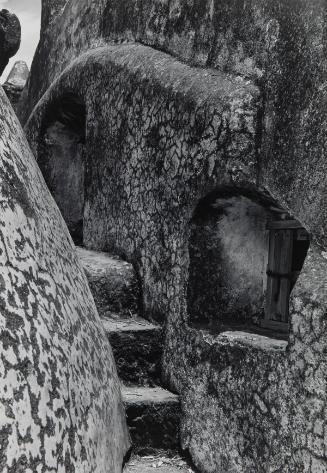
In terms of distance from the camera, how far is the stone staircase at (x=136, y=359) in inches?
133

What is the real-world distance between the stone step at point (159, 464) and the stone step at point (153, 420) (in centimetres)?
5

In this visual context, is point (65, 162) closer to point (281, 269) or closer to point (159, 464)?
point (281, 269)

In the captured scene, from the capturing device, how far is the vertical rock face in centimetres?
892

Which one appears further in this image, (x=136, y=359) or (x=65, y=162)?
(x=65, y=162)

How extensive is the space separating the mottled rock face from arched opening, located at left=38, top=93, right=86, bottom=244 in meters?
0.63

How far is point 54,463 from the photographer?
1.62 metres

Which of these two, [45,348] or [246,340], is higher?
[45,348]

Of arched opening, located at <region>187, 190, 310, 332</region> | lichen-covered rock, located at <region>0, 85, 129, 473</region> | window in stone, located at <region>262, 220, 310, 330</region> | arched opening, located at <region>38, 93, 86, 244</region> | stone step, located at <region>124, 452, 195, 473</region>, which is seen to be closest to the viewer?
lichen-covered rock, located at <region>0, 85, 129, 473</region>

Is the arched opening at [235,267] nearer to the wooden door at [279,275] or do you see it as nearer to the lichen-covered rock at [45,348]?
the wooden door at [279,275]

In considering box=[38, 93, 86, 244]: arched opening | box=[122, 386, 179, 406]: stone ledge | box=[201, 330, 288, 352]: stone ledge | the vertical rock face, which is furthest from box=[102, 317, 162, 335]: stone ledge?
the vertical rock face

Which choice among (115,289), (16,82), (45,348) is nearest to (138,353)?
(115,289)

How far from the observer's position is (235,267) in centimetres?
354

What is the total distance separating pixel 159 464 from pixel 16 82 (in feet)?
23.6

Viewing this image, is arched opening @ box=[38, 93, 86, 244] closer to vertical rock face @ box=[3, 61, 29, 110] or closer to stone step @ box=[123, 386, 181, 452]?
vertical rock face @ box=[3, 61, 29, 110]
